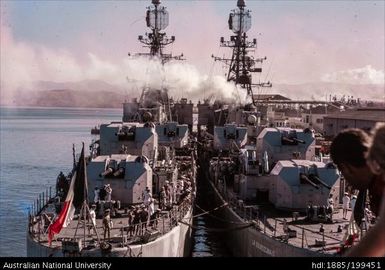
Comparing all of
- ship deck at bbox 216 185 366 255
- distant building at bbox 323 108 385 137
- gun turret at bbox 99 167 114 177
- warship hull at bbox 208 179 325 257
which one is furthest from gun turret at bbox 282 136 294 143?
distant building at bbox 323 108 385 137

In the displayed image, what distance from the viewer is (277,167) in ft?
72.8

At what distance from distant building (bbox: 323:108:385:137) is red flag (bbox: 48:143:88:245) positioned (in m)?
44.9

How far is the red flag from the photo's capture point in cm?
1436

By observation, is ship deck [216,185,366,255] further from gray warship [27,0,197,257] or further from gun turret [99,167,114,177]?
gun turret [99,167,114,177]

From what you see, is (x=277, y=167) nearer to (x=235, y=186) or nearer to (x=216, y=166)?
(x=235, y=186)

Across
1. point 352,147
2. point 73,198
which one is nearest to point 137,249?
point 73,198

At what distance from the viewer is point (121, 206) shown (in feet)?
68.7

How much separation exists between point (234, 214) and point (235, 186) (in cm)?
391

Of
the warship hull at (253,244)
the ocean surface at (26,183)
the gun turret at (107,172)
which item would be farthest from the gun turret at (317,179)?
the gun turret at (107,172)

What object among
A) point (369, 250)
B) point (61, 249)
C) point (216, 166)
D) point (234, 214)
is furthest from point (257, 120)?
point (369, 250)

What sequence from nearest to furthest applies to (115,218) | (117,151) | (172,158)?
(115,218)
(117,151)
(172,158)

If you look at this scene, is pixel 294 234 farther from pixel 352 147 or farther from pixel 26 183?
pixel 26 183

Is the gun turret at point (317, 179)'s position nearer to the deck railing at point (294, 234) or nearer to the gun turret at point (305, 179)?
the gun turret at point (305, 179)

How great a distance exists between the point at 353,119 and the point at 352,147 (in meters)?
59.2
